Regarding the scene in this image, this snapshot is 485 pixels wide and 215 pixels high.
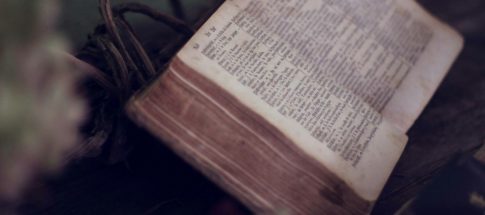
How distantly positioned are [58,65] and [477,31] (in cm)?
79

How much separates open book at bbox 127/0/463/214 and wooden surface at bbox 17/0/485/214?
0.26ft

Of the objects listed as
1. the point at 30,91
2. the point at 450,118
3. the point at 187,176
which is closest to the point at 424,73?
the point at 450,118

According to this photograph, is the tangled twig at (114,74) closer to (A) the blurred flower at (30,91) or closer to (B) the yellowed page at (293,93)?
(B) the yellowed page at (293,93)

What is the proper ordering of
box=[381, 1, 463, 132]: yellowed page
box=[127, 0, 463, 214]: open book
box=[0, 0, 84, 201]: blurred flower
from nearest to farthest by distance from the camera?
box=[0, 0, 84, 201]: blurred flower, box=[127, 0, 463, 214]: open book, box=[381, 1, 463, 132]: yellowed page

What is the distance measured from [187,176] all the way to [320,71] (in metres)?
0.23

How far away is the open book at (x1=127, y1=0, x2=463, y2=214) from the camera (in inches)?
24.3

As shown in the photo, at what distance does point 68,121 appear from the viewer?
1.12 feet

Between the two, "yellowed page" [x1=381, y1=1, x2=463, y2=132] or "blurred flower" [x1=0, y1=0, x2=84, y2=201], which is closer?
"blurred flower" [x1=0, y1=0, x2=84, y2=201]

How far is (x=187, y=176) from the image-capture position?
748mm

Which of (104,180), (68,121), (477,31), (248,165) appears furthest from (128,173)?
(477,31)

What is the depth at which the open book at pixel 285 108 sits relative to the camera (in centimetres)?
62

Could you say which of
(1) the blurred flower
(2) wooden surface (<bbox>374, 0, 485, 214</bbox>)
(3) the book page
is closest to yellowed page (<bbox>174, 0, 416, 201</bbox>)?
(3) the book page

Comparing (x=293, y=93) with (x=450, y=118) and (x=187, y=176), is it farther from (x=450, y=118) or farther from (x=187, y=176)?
(x=450, y=118)

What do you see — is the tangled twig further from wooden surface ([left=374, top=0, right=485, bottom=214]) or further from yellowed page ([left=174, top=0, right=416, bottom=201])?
wooden surface ([left=374, top=0, right=485, bottom=214])
